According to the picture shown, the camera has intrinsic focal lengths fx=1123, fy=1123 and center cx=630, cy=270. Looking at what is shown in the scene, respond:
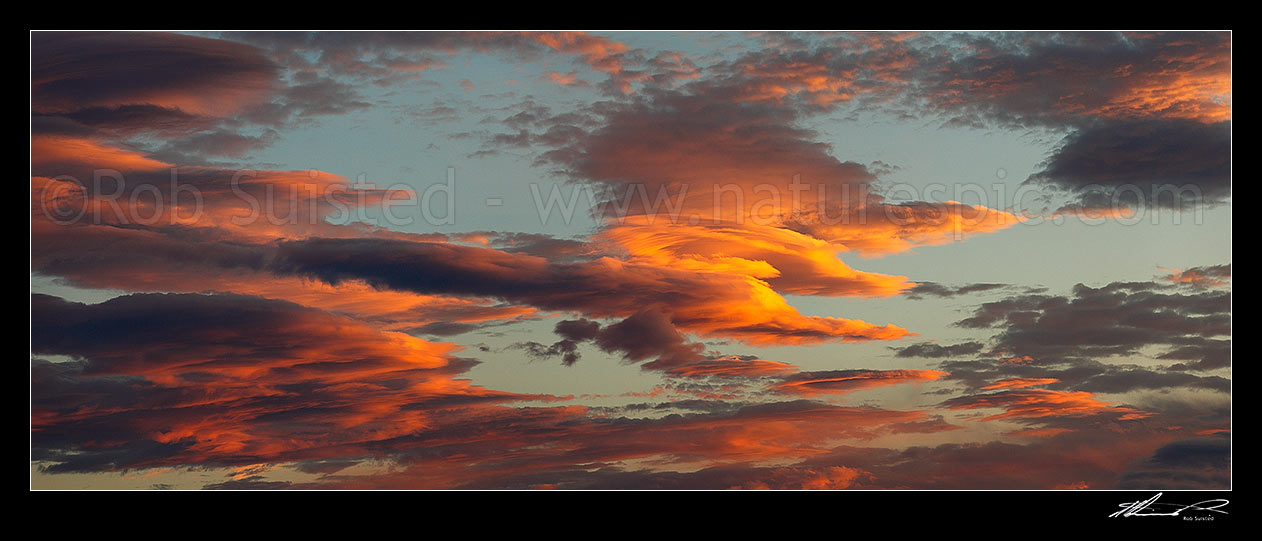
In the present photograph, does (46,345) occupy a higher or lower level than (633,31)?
lower

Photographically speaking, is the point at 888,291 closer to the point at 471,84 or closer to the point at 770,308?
the point at 770,308

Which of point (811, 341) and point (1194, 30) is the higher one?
point (1194, 30)

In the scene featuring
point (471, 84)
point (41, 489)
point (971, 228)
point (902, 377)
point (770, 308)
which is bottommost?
point (41, 489)

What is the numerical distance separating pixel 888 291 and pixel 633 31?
19.4ft

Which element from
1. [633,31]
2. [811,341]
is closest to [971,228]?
[811,341]

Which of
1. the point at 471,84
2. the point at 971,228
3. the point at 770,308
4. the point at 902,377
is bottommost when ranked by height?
the point at 902,377

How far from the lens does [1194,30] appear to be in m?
18.3

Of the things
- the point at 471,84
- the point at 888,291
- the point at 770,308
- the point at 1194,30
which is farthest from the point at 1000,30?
the point at 471,84

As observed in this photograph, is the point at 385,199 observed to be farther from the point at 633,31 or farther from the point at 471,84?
the point at 633,31

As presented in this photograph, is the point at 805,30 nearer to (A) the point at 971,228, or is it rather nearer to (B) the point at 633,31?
(B) the point at 633,31

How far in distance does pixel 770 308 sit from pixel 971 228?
139 inches

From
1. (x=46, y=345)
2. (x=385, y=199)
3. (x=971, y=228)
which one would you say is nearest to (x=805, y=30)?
(x=971, y=228)

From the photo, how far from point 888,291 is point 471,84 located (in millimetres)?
7587

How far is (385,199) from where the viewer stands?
18.4m
